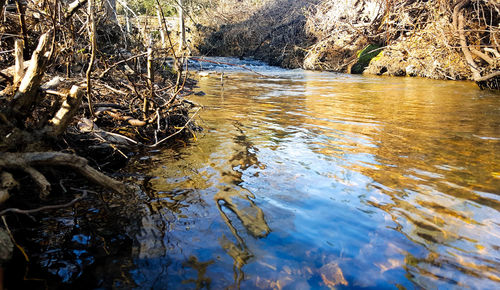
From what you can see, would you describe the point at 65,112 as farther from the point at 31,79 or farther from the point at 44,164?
the point at 44,164

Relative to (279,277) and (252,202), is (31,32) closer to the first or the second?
(252,202)

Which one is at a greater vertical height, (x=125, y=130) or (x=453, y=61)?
(x=453, y=61)

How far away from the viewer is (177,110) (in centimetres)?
437

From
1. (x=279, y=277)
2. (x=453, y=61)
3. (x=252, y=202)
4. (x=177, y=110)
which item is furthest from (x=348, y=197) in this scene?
(x=453, y=61)

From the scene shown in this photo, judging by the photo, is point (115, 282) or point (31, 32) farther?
point (31, 32)

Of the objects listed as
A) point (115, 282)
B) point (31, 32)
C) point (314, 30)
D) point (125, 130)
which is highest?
point (314, 30)

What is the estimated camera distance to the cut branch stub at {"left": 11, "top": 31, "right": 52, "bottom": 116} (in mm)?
2318

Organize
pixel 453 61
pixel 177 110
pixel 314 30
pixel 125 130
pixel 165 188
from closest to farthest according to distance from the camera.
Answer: pixel 165 188
pixel 125 130
pixel 177 110
pixel 453 61
pixel 314 30

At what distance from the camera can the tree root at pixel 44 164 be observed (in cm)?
199

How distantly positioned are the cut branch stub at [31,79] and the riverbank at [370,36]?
1.88m

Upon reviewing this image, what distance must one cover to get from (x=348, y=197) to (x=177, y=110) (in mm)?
2618

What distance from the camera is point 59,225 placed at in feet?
6.92

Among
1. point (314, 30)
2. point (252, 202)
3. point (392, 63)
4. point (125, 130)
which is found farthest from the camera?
point (314, 30)

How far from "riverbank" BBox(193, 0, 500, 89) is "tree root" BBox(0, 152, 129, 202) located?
2307 millimetres
